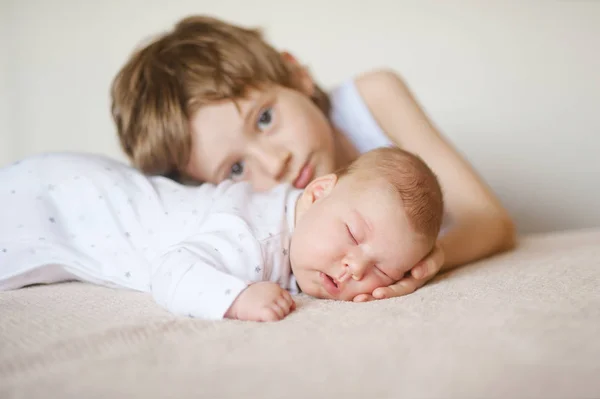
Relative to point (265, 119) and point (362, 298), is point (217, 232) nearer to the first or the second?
point (362, 298)

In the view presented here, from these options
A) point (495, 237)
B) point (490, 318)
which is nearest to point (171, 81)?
point (495, 237)

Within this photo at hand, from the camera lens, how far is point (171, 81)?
1.43 metres

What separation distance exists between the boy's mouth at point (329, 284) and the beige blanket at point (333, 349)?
0.05 m

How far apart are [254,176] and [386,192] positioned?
50cm

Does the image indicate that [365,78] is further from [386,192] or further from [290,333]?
[290,333]

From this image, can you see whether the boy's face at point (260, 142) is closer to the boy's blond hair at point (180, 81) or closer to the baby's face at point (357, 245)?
the boy's blond hair at point (180, 81)

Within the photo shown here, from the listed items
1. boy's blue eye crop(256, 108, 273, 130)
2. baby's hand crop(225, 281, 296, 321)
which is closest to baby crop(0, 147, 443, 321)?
baby's hand crop(225, 281, 296, 321)

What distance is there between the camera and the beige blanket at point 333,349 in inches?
20.3

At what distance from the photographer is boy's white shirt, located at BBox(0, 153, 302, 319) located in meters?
1.01

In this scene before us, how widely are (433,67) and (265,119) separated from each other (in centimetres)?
90

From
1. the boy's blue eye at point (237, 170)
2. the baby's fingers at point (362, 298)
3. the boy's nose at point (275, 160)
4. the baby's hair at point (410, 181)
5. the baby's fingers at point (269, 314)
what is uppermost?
the baby's hair at point (410, 181)

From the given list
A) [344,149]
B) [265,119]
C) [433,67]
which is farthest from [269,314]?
[433,67]

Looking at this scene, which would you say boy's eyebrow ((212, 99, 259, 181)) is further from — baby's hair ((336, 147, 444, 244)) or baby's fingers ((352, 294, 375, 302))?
baby's fingers ((352, 294, 375, 302))

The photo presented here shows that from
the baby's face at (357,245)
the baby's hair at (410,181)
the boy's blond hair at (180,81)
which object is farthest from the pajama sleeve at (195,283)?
the boy's blond hair at (180,81)
